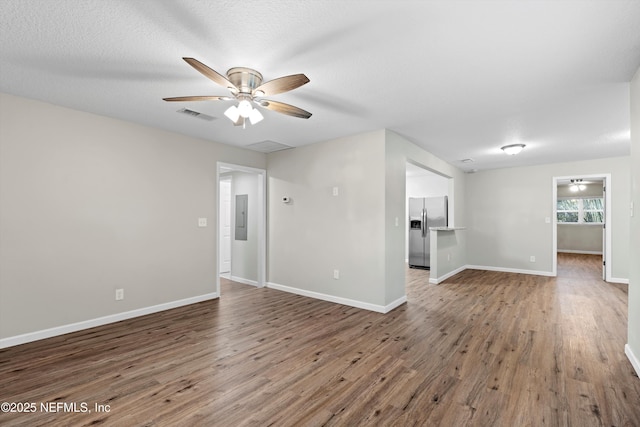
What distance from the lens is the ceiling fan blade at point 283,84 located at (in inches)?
78.8

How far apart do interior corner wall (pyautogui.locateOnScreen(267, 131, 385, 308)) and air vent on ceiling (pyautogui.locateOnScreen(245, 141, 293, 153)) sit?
0.52 ft

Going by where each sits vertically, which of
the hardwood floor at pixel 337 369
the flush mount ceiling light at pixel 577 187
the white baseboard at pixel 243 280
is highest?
the flush mount ceiling light at pixel 577 187

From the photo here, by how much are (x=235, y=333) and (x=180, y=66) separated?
2618mm

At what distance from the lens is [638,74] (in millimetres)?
2330

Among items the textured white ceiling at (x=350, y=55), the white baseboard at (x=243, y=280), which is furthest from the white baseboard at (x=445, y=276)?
the white baseboard at (x=243, y=280)

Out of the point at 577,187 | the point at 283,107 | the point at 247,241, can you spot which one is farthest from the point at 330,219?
the point at 577,187

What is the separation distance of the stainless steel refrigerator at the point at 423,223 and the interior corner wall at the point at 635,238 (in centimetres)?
438

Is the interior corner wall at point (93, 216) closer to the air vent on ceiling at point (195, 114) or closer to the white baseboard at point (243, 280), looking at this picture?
Result: the air vent on ceiling at point (195, 114)

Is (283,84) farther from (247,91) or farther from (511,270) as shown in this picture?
(511,270)

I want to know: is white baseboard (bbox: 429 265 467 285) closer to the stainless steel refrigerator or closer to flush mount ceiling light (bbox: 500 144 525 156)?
the stainless steel refrigerator

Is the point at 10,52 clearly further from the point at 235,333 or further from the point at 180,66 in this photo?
the point at 235,333

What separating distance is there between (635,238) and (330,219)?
3191 millimetres

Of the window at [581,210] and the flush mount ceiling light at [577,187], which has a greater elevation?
the flush mount ceiling light at [577,187]

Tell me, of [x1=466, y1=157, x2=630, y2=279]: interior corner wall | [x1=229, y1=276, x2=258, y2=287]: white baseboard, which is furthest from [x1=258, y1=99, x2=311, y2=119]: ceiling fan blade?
[x1=466, y1=157, x2=630, y2=279]: interior corner wall
